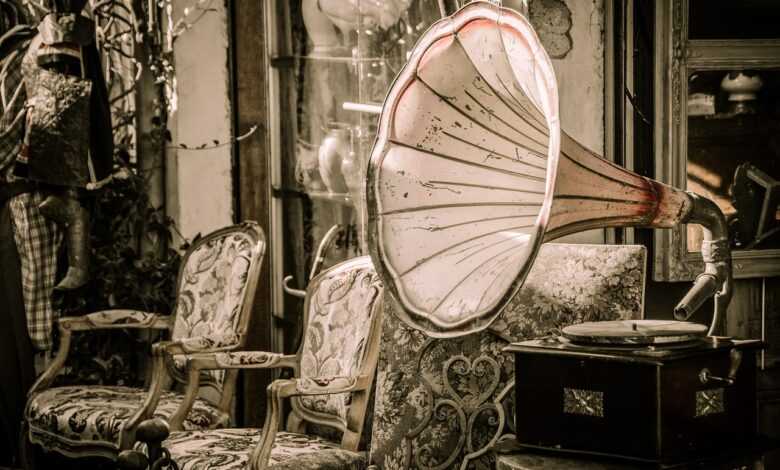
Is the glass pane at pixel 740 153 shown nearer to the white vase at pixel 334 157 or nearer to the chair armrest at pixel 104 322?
the white vase at pixel 334 157

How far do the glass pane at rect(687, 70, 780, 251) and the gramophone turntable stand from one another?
3.07 ft

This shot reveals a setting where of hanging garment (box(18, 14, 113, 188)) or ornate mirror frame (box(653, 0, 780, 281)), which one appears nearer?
ornate mirror frame (box(653, 0, 780, 281))

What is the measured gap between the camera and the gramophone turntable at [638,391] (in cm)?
178

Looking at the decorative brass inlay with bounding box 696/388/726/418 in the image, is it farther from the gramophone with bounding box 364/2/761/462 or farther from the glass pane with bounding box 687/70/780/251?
the glass pane with bounding box 687/70/780/251

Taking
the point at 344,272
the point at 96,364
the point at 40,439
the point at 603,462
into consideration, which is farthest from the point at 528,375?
the point at 96,364

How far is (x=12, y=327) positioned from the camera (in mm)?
4195

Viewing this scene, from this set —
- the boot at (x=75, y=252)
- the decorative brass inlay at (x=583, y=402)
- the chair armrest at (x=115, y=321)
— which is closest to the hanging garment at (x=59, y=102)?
the boot at (x=75, y=252)

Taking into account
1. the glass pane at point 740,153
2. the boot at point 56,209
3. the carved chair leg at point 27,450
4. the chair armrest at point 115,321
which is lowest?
the carved chair leg at point 27,450

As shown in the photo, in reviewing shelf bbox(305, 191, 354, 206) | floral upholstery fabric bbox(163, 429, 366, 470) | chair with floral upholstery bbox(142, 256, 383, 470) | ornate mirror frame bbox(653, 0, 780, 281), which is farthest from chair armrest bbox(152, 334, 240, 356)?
ornate mirror frame bbox(653, 0, 780, 281)

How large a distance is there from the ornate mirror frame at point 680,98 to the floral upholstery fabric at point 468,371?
529 millimetres

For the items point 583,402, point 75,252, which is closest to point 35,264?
point 75,252

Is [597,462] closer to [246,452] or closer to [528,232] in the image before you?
[528,232]

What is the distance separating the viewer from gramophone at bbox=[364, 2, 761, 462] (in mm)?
1827

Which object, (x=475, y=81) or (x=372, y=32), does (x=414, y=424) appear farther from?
(x=372, y=32)
